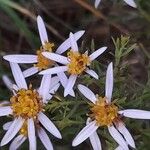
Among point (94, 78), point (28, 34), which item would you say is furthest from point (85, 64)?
point (28, 34)

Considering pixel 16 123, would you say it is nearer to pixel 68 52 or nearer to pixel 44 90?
pixel 44 90

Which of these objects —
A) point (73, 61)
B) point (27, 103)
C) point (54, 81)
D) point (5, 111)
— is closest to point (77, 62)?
point (73, 61)

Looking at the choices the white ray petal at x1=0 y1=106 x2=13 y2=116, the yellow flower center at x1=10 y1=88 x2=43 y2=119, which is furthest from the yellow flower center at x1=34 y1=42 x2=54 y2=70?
the white ray petal at x1=0 y1=106 x2=13 y2=116

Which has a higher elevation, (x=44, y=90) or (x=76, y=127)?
(x=44, y=90)

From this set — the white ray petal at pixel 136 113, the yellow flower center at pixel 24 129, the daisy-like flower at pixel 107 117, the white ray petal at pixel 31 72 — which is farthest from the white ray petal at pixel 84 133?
the white ray petal at pixel 31 72

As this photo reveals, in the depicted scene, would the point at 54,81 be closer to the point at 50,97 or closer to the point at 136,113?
the point at 50,97

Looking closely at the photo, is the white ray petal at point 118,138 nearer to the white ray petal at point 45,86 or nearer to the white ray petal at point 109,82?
the white ray petal at point 109,82
